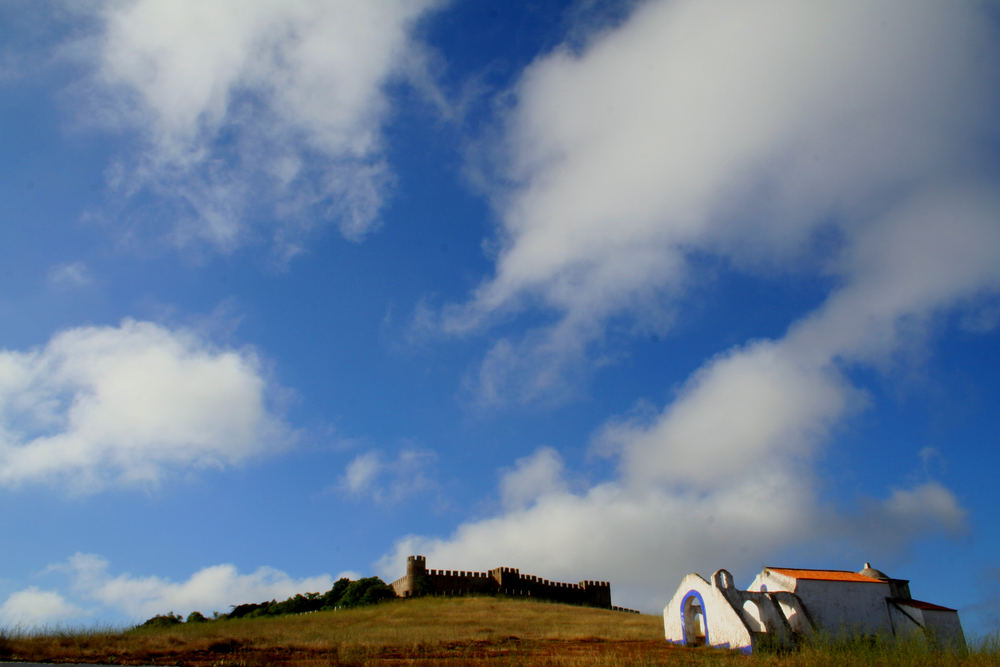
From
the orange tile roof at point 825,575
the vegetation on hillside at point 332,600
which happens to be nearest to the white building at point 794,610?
the orange tile roof at point 825,575

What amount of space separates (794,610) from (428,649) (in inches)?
523

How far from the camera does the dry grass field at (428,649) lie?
17109mm

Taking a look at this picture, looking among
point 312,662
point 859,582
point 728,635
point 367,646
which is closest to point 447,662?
point 312,662

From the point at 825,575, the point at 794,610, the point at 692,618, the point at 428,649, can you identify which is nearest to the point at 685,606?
the point at 692,618

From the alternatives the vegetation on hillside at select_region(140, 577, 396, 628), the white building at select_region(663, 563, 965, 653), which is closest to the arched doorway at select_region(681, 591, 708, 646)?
the white building at select_region(663, 563, 965, 653)

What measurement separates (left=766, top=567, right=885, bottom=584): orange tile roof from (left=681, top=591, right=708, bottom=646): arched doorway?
3.40 metres

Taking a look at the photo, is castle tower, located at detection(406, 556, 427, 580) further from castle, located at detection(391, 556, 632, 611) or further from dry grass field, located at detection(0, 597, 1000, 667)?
dry grass field, located at detection(0, 597, 1000, 667)

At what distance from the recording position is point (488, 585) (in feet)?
205

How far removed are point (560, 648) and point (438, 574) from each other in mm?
39672

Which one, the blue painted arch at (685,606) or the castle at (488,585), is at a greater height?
the castle at (488,585)

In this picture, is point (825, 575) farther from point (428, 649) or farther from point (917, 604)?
point (428, 649)

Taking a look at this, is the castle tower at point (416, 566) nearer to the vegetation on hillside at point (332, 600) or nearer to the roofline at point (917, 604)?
the vegetation on hillside at point (332, 600)

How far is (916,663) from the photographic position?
15133mm

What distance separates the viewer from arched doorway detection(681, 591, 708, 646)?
24859 mm
